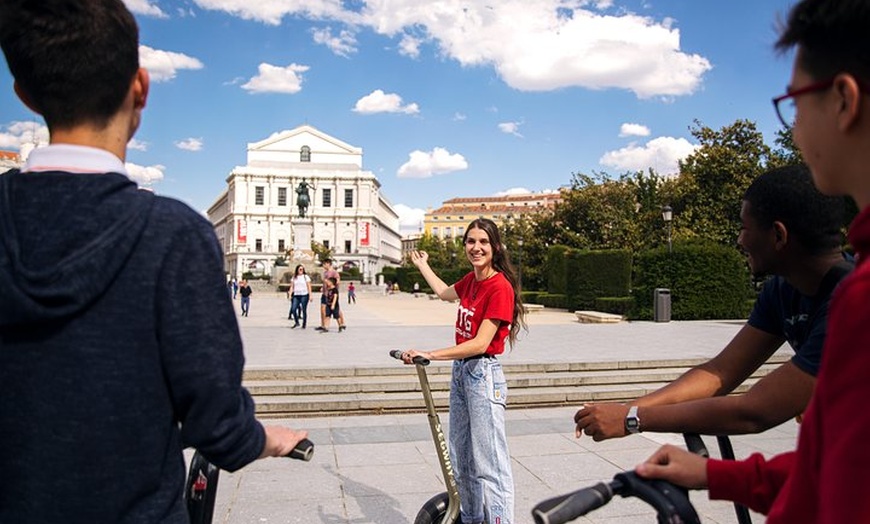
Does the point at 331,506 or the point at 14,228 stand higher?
the point at 14,228

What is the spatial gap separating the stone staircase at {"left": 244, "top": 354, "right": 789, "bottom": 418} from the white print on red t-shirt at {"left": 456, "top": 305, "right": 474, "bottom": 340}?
4524 mm

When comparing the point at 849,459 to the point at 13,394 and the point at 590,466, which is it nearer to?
the point at 13,394

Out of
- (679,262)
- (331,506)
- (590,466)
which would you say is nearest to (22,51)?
(331,506)

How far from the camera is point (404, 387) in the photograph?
8.44m

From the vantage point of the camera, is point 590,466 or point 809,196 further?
point 590,466

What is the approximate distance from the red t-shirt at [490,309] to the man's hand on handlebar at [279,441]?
6.74 ft

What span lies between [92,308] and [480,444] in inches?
101

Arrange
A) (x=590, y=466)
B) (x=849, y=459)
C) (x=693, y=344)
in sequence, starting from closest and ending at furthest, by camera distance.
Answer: (x=849, y=459)
(x=590, y=466)
(x=693, y=344)

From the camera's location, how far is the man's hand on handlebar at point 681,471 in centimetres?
130

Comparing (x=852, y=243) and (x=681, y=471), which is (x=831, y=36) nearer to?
(x=852, y=243)

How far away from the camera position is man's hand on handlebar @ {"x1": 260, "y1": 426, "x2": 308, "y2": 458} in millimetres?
1501

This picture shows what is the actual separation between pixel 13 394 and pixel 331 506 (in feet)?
12.0

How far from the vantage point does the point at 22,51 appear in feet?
4.17

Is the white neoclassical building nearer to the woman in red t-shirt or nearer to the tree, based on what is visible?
the tree
